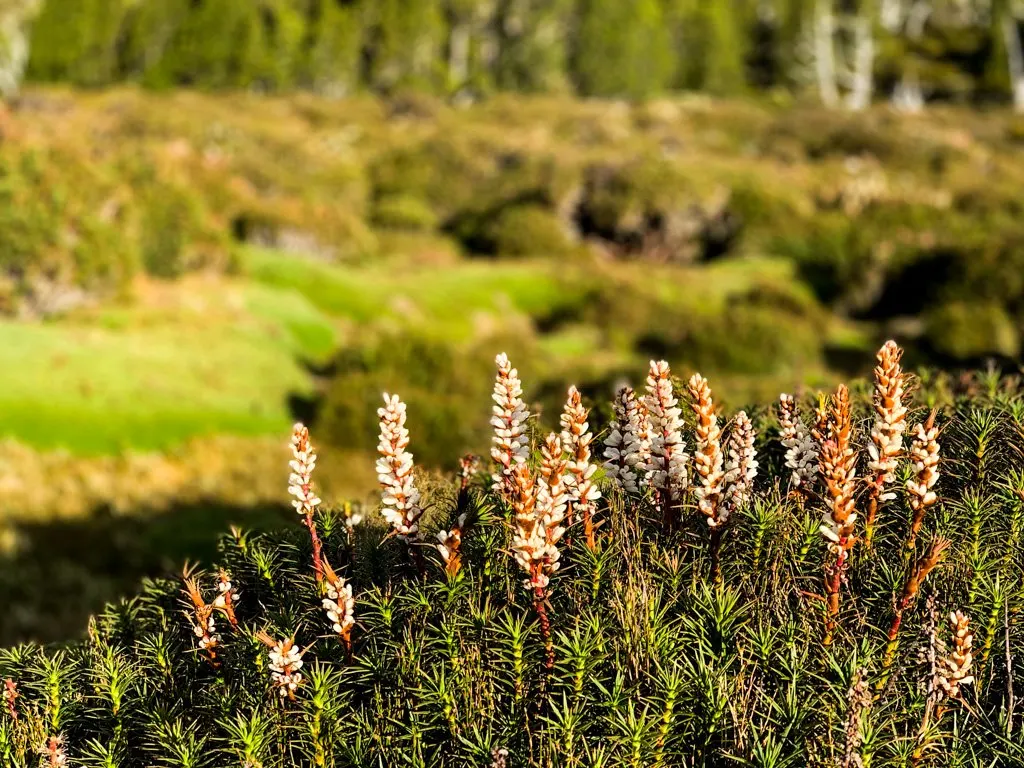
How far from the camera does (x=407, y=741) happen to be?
2533 mm

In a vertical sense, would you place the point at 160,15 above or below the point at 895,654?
above

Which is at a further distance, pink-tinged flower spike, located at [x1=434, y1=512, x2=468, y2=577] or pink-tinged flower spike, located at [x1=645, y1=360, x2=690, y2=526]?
pink-tinged flower spike, located at [x1=645, y1=360, x2=690, y2=526]

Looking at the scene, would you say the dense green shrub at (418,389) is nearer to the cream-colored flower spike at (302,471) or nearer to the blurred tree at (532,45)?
the cream-colored flower spike at (302,471)

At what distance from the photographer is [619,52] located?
6988 centimetres

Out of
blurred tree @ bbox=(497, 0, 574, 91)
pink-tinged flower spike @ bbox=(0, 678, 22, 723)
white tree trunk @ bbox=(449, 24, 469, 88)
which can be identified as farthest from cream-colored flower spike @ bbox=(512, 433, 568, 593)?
white tree trunk @ bbox=(449, 24, 469, 88)

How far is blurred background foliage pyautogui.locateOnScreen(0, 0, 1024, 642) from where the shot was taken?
33.1 feet

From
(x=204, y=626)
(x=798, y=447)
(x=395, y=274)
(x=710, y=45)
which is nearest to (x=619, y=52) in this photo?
(x=710, y=45)

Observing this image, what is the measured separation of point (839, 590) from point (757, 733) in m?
0.50

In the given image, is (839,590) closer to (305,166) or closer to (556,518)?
(556,518)

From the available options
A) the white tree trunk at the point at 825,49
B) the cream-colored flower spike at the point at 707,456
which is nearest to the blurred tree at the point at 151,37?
the white tree trunk at the point at 825,49

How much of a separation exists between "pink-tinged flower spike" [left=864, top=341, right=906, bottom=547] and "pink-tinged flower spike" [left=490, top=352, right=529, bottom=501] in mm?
983

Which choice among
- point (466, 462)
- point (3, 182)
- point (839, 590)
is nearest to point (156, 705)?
point (466, 462)

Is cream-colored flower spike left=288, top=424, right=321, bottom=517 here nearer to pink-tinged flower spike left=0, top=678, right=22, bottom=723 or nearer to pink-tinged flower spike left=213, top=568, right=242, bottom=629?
pink-tinged flower spike left=213, top=568, right=242, bottom=629

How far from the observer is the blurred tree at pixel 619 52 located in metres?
70.1
